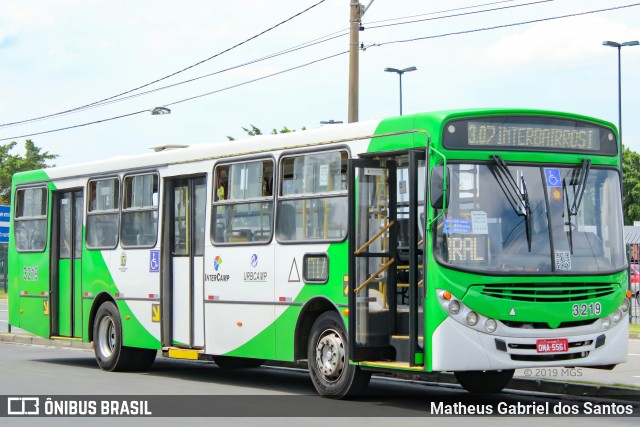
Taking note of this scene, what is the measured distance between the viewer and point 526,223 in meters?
12.8

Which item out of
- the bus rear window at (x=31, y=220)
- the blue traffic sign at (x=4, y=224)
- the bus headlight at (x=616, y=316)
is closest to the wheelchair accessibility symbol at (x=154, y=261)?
the bus rear window at (x=31, y=220)

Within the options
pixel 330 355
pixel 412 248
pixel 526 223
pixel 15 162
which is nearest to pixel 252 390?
pixel 330 355

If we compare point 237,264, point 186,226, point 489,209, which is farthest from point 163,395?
point 489,209

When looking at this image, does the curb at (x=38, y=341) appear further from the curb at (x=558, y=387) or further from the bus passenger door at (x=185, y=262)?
the curb at (x=558, y=387)

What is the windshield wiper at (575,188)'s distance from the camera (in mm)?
13087

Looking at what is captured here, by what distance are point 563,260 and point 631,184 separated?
236 ft

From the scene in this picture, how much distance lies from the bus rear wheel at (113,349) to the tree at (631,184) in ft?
214

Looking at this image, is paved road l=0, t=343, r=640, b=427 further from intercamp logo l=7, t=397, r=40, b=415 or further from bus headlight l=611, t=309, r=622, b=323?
bus headlight l=611, t=309, r=622, b=323

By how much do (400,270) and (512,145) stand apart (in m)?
1.87

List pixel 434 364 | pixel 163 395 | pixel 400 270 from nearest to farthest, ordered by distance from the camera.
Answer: pixel 434 364
pixel 400 270
pixel 163 395

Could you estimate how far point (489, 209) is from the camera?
501 inches

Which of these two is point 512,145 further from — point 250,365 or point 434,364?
point 250,365

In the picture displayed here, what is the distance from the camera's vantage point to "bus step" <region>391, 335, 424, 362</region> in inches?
518

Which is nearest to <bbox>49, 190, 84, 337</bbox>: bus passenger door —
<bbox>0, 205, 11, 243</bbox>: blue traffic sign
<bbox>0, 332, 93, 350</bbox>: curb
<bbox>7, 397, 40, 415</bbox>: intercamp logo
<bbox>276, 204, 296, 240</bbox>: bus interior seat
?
<bbox>0, 332, 93, 350</bbox>: curb
